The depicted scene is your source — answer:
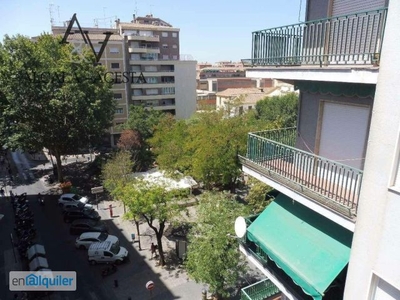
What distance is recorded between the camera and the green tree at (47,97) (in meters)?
26.2

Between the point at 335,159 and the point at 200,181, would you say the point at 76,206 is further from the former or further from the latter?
the point at 335,159

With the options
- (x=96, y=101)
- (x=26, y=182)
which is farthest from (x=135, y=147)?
(x=26, y=182)

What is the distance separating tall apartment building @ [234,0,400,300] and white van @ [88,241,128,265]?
1214 cm

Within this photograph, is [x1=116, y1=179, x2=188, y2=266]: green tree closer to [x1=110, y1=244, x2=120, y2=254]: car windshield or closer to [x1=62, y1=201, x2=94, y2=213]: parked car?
[x1=110, y1=244, x2=120, y2=254]: car windshield

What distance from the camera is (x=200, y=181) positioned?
89.7ft

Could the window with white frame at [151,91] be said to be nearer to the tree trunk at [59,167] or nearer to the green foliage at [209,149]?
the green foliage at [209,149]

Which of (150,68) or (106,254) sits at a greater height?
(150,68)

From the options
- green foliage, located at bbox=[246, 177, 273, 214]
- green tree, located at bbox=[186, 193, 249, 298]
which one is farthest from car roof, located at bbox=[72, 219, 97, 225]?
green foliage, located at bbox=[246, 177, 273, 214]

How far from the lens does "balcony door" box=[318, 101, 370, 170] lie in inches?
264

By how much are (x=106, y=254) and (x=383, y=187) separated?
17.5 meters

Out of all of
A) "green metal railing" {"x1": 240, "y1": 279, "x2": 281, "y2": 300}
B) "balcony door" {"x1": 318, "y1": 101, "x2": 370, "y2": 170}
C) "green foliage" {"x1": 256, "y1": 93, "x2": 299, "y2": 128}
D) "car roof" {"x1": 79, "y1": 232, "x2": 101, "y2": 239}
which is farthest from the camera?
"green foliage" {"x1": 256, "y1": 93, "x2": 299, "y2": 128}

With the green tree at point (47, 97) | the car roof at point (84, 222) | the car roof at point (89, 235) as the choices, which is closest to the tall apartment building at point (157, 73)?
the green tree at point (47, 97)

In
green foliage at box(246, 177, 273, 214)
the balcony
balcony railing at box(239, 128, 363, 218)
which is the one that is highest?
the balcony

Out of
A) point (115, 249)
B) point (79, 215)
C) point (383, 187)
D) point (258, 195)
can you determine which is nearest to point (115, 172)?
point (79, 215)
